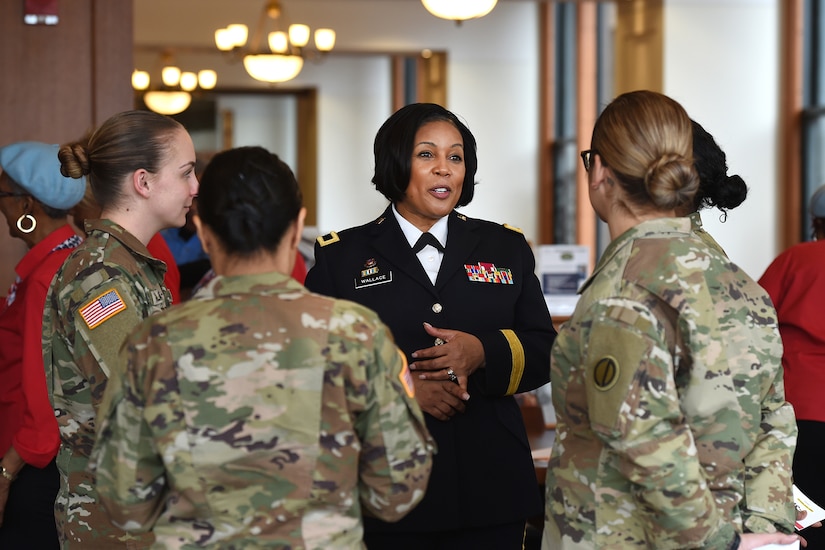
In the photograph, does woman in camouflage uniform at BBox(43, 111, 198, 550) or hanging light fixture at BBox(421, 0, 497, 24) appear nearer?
woman in camouflage uniform at BBox(43, 111, 198, 550)

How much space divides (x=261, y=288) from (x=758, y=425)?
37.3 inches

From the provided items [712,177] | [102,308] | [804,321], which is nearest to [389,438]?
[102,308]

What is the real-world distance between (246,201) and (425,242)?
38.9 inches

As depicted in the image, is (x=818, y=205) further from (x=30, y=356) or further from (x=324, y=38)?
(x=324, y=38)

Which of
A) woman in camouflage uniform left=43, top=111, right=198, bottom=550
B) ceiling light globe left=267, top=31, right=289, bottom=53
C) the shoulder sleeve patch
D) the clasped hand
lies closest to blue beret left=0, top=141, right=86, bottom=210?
woman in camouflage uniform left=43, top=111, right=198, bottom=550

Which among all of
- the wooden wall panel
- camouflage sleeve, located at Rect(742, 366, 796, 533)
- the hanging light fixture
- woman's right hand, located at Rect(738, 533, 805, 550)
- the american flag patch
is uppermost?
the hanging light fixture

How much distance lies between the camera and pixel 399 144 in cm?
249

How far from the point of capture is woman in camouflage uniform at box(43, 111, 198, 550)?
200cm

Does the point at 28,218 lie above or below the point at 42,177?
below

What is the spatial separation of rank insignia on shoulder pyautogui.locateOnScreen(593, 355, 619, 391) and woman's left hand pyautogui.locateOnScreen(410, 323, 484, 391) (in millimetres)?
666

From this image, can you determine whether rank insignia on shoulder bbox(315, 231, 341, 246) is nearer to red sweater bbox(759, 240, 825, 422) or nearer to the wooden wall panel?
red sweater bbox(759, 240, 825, 422)

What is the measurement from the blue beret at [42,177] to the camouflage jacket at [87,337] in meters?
0.57

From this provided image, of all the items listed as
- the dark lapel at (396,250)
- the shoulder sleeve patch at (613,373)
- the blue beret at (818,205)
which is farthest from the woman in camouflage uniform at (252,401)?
the blue beret at (818,205)

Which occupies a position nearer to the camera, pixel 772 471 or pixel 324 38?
pixel 772 471
